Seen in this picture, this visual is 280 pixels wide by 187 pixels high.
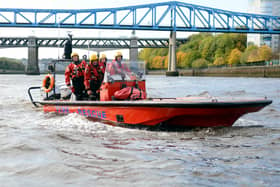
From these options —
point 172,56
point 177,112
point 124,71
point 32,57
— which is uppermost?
point 32,57

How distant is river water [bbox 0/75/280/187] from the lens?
4.88m

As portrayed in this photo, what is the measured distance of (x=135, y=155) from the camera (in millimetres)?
6191

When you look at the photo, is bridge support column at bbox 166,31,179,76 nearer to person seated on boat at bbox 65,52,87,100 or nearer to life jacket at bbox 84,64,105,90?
person seated on boat at bbox 65,52,87,100

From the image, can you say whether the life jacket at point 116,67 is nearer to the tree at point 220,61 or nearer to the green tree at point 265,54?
the green tree at point 265,54

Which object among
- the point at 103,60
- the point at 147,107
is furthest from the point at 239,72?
the point at 147,107

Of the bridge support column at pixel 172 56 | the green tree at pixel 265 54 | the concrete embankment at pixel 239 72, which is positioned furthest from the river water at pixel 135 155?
the bridge support column at pixel 172 56

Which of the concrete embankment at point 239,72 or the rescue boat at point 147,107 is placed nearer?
the rescue boat at point 147,107

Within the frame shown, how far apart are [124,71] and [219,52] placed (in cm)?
7794

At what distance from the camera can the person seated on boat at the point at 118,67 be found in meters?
A: 9.59

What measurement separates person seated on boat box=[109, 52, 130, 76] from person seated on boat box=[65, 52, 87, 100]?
1.16m

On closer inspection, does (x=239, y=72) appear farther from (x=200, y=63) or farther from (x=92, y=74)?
(x=92, y=74)

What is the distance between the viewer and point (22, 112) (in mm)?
13047

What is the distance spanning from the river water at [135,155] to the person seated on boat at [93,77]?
88 cm

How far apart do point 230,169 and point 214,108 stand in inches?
108
